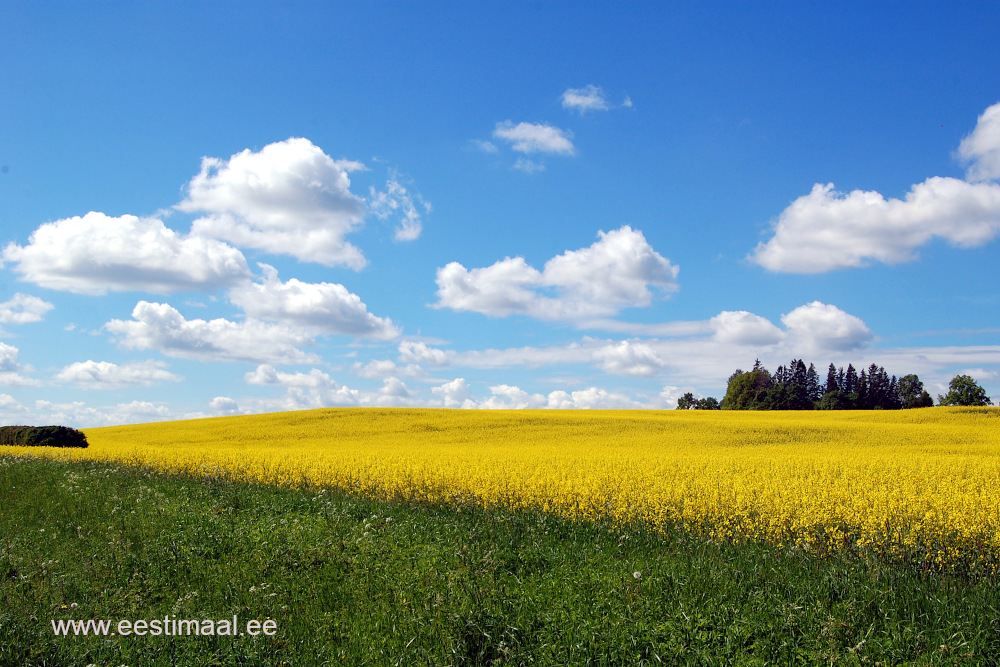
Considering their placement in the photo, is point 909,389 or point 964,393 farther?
point 909,389

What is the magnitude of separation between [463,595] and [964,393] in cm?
9609

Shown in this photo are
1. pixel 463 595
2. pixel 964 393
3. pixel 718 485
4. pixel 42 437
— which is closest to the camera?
pixel 463 595

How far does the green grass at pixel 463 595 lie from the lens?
18.4 feet

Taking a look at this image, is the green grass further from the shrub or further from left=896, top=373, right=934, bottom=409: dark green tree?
left=896, top=373, right=934, bottom=409: dark green tree

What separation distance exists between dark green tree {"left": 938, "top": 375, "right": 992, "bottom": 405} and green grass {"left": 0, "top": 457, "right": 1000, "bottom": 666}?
90264 mm

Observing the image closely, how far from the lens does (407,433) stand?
3291 centimetres

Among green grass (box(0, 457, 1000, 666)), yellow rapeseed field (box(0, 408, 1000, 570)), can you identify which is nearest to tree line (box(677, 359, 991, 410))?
yellow rapeseed field (box(0, 408, 1000, 570))

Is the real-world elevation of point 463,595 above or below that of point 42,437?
below

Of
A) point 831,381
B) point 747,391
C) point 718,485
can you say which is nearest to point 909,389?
point 831,381

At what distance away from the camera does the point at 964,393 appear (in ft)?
266

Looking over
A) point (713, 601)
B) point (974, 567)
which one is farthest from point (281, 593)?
point (974, 567)

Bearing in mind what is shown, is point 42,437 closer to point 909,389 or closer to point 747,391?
point 747,391

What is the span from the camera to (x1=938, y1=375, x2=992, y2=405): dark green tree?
3132 inches

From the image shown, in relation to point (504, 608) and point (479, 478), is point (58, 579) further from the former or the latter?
point (479, 478)
